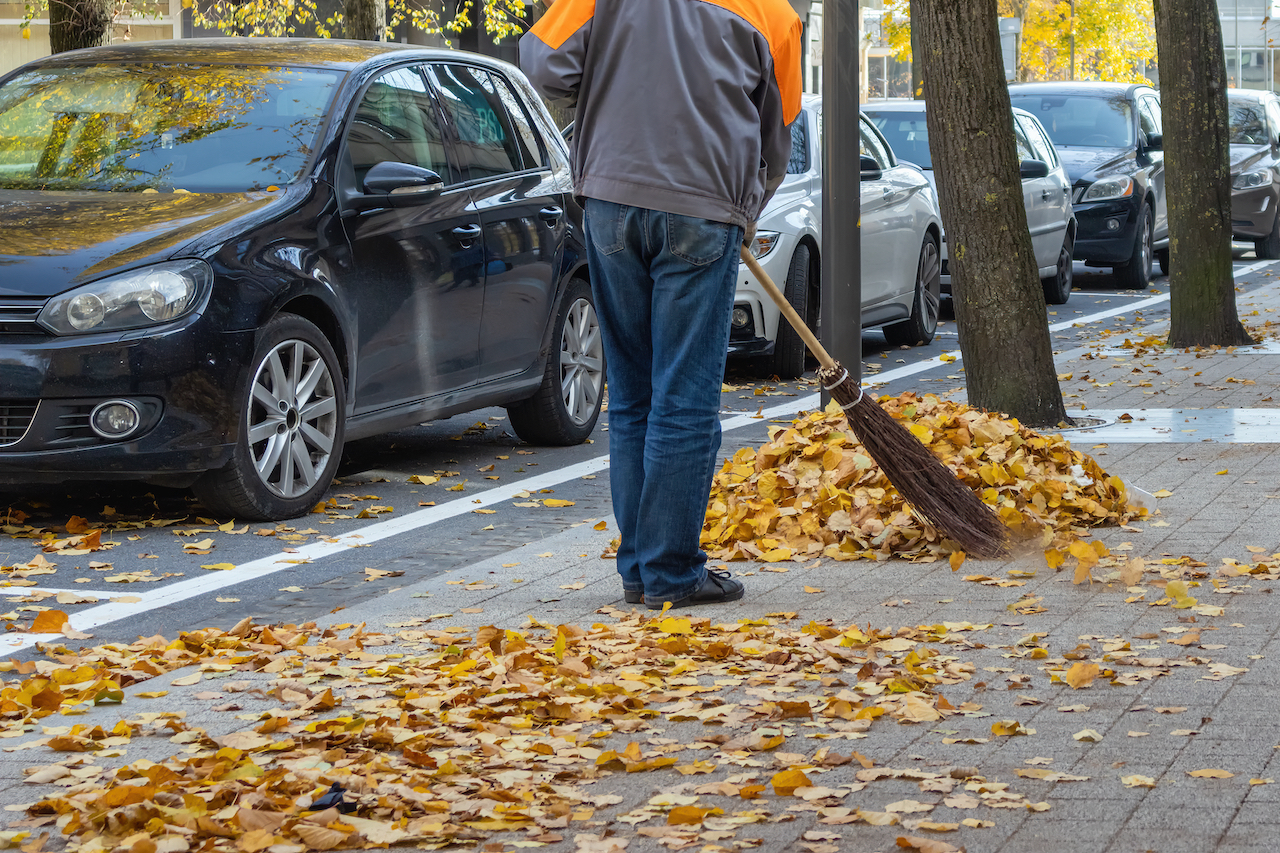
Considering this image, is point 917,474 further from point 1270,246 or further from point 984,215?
point 1270,246

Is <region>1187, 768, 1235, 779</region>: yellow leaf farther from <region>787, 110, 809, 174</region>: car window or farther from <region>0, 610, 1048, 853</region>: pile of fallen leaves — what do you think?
<region>787, 110, 809, 174</region>: car window

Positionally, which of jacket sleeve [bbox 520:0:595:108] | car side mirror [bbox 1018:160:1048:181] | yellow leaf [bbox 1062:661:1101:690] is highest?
jacket sleeve [bbox 520:0:595:108]

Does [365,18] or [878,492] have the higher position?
[365,18]

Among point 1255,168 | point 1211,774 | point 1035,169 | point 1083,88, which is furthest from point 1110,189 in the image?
point 1211,774

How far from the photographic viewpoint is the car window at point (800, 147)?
11.7m

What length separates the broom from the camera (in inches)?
222

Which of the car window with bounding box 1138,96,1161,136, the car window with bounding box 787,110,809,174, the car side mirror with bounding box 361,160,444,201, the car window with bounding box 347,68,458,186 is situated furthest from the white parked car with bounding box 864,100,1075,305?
the car side mirror with bounding box 361,160,444,201

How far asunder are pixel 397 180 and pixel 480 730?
149 inches

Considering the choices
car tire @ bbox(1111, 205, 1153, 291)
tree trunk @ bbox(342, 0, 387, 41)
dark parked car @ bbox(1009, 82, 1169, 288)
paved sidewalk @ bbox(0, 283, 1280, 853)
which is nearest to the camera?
paved sidewalk @ bbox(0, 283, 1280, 853)

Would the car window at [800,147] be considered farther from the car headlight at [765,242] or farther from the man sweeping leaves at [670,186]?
the man sweeping leaves at [670,186]

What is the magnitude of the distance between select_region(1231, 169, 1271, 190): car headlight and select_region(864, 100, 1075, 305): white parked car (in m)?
5.93

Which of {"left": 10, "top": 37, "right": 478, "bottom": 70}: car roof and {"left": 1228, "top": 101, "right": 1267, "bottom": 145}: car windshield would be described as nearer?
{"left": 10, "top": 37, "right": 478, "bottom": 70}: car roof

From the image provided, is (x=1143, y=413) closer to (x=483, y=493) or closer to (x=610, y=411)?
(x=483, y=493)

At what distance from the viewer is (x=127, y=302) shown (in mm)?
6336
